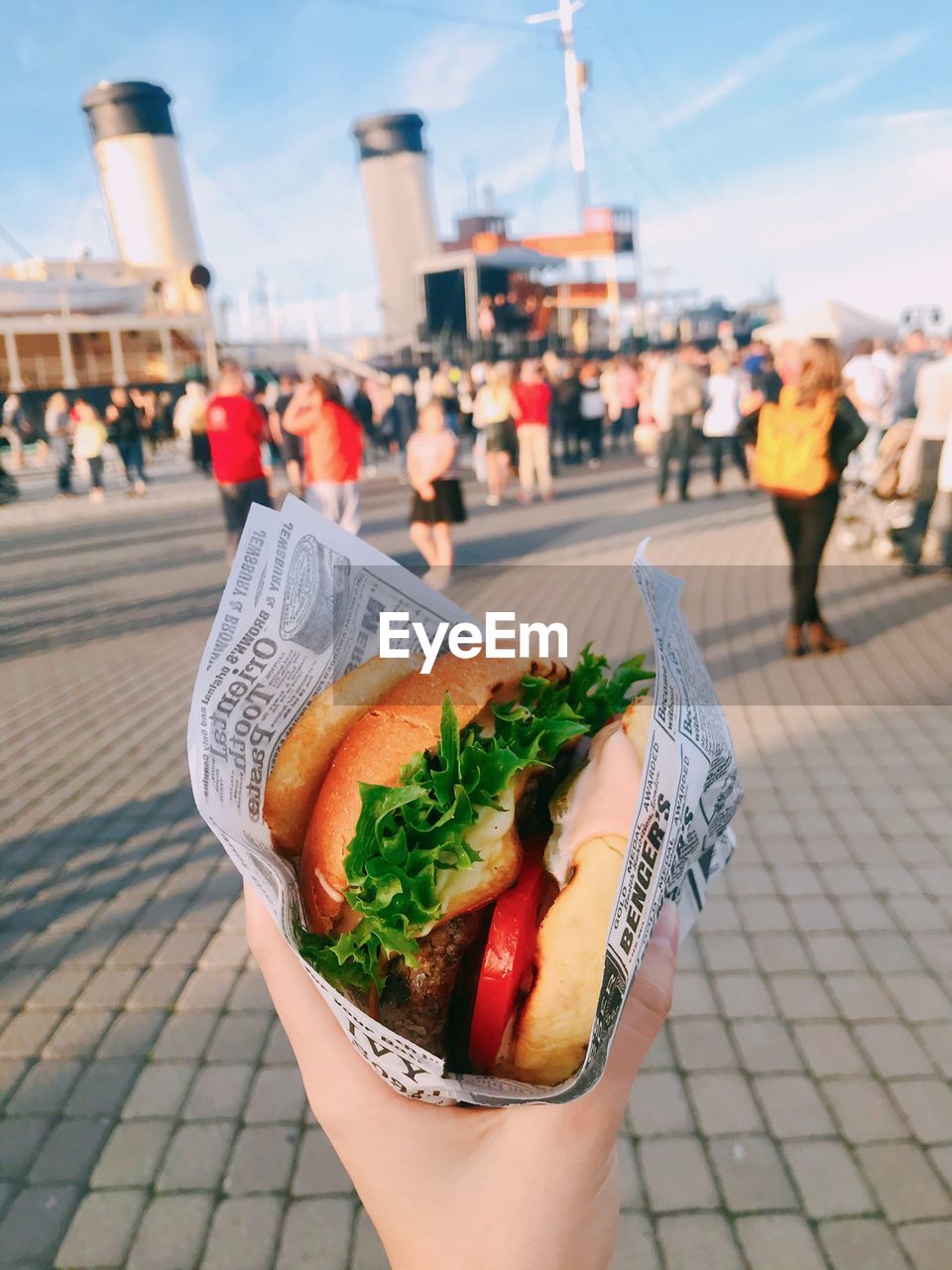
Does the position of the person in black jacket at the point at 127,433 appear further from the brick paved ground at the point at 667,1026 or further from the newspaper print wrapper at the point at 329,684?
the newspaper print wrapper at the point at 329,684

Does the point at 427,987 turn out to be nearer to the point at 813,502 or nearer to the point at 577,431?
the point at 813,502

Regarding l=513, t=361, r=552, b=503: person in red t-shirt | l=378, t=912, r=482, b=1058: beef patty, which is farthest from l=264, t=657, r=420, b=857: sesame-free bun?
l=513, t=361, r=552, b=503: person in red t-shirt

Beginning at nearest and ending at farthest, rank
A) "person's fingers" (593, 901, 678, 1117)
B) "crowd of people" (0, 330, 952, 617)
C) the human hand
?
1. the human hand
2. "person's fingers" (593, 901, 678, 1117)
3. "crowd of people" (0, 330, 952, 617)

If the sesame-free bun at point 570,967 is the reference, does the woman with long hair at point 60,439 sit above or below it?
above

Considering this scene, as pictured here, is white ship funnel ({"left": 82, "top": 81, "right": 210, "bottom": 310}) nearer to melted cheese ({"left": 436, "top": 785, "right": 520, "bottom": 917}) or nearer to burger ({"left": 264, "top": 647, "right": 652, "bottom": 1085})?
burger ({"left": 264, "top": 647, "right": 652, "bottom": 1085})

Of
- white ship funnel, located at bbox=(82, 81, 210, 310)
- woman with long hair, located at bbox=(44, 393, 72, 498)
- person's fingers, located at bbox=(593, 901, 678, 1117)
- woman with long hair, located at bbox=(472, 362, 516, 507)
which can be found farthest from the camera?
white ship funnel, located at bbox=(82, 81, 210, 310)

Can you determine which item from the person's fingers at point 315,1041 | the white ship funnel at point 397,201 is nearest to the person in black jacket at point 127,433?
the person's fingers at point 315,1041

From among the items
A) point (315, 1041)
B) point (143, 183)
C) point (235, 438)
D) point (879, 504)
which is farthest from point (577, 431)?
point (143, 183)
